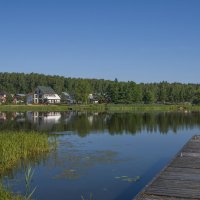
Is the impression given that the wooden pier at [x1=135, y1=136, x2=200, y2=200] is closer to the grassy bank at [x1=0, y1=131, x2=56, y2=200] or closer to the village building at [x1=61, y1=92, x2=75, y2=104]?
the grassy bank at [x1=0, y1=131, x2=56, y2=200]

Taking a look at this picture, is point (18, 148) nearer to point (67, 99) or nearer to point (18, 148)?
point (18, 148)

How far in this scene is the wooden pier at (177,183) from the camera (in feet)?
45.0

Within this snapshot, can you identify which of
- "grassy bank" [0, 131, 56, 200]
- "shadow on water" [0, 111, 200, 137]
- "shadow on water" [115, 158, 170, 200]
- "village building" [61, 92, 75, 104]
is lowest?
"shadow on water" [115, 158, 170, 200]

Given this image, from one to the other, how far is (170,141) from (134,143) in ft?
16.1

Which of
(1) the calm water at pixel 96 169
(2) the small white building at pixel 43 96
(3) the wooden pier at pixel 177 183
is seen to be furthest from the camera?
(2) the small white building at pixel 43 96

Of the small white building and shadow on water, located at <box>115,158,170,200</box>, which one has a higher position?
the small white building

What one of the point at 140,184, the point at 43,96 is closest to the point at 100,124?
the point at 140,184

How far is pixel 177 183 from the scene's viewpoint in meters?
15.7

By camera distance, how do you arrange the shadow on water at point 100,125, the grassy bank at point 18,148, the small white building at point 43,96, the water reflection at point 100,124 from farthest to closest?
the small white building at point 43,96
the water reflection at point 100,124
the shadow on water at point 100,125
the grassy bank at point 18,148

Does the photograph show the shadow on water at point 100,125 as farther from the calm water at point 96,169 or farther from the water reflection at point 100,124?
the calm water at point 96,169

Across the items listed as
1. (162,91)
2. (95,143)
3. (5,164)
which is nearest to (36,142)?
(5,164)

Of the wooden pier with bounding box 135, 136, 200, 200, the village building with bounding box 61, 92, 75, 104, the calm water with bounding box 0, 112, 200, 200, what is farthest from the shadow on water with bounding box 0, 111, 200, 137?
the village building with bounding box 61, 92, 75, 104

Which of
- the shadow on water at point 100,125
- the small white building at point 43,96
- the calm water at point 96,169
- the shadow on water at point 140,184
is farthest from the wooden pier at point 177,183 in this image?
the small white building at point 43,96

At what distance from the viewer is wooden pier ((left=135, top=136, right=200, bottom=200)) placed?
540 inches
